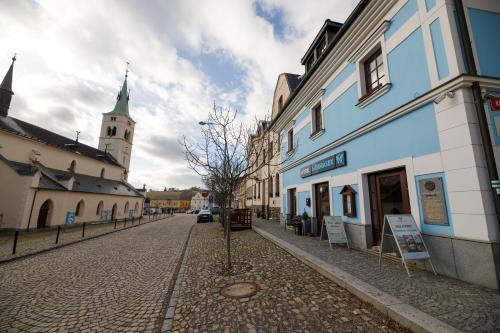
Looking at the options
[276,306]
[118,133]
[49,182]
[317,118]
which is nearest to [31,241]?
[49,182]

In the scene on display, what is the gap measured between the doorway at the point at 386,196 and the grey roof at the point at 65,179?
77.1 feet

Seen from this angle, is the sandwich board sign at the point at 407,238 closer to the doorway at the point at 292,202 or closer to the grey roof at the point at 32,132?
the doorway at the point at 292,202

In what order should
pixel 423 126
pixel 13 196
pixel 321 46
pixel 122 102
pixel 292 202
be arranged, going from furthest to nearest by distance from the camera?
1. pixel 122 102
2. pixel 13 196
3. pixel 292 202
4. pixel 321 46
5. pixel 423 126

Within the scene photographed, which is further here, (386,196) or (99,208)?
(99,208)

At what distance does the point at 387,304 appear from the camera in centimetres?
309

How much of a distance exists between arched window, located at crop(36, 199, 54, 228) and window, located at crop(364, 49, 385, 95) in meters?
25.3

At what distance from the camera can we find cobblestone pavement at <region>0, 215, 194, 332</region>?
3293 millimetres

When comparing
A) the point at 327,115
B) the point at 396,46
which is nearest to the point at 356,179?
the point at 327,115

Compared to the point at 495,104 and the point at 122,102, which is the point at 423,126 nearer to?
the point at 495,104

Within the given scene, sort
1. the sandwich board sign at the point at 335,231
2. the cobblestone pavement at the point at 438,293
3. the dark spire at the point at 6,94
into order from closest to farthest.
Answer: the cobblestone pavement at the point at 438,293
the sandwich board sign at the point at 335,231
the dark spire at the point at 6,94

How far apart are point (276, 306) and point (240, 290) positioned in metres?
1.01

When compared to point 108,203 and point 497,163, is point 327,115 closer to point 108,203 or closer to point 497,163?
point 497,163

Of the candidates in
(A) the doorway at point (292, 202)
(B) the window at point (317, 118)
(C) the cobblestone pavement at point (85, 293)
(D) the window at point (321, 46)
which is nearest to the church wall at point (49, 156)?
(C) the cobblestone pavement at point (85, 293)

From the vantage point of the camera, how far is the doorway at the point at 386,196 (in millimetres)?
5715
